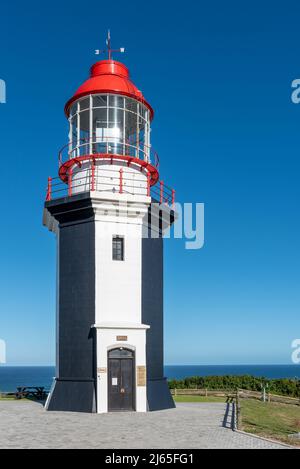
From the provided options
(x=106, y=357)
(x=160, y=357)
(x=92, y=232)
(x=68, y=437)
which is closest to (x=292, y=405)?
(x=160, y=357)

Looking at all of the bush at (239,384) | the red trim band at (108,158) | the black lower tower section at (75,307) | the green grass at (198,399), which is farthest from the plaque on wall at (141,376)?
the bush at (239,384)

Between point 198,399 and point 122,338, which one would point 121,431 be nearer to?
point 122,338

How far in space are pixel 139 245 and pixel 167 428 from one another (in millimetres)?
7564

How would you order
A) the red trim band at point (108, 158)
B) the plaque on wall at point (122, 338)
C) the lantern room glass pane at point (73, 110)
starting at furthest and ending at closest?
the lantern room glass pane at point (73, 110) < the red trim band at point (108, 158) < the plaque on wall at point (122, 338)

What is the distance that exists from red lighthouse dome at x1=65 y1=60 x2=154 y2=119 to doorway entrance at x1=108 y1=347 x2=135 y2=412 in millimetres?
9737

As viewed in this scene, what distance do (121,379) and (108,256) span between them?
4558mm

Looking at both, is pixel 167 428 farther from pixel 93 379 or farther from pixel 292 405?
pixel 292 405

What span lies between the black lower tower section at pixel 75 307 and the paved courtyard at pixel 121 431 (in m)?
1.05

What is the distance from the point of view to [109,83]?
21.7m

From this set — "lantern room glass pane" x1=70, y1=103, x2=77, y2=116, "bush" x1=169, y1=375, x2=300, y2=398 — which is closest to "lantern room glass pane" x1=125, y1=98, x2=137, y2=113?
"lantern room glass pane" x1=70, y1=103, x2=77, y2=116

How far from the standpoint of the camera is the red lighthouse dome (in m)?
21.5

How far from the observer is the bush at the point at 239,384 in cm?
3391

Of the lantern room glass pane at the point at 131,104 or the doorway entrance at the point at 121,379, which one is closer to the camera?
the doorway entrance at the point at 121,379

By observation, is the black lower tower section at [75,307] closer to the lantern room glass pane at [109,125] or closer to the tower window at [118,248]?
the tower window at [118,248]
